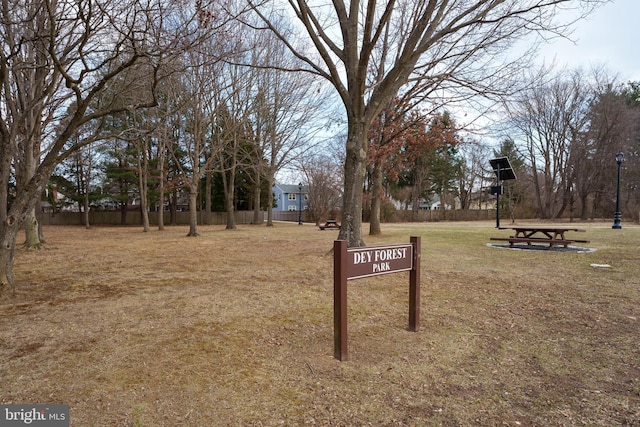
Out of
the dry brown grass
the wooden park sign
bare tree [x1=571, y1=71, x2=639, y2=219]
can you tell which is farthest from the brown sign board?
bare tree [x1=571, y1=71, x2=639, y2=219]

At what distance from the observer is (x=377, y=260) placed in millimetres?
3273

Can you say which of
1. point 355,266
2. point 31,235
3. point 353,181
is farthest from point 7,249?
point 31,235

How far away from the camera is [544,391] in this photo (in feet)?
8.57

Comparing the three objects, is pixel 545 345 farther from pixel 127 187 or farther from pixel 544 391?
pixel 127 187

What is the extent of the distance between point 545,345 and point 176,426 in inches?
129

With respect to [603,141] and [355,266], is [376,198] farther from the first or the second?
[603,141]

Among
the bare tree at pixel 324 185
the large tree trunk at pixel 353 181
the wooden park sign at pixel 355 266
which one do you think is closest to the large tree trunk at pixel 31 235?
the large tree trunk at pixel 353 181

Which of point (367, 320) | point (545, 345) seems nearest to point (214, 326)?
point (367, 320)

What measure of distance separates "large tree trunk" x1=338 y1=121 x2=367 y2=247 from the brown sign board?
4.80m

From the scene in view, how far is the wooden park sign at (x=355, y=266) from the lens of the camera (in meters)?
2.97

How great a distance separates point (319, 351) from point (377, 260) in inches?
38.4

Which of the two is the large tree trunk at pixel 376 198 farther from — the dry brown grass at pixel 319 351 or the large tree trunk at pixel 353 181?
the dry brown grass at pixel 319 351

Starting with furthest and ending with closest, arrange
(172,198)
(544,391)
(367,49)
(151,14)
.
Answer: (172,198)
(367,49)
(151,14)
(544,391)

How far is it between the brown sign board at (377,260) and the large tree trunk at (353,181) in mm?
4801
